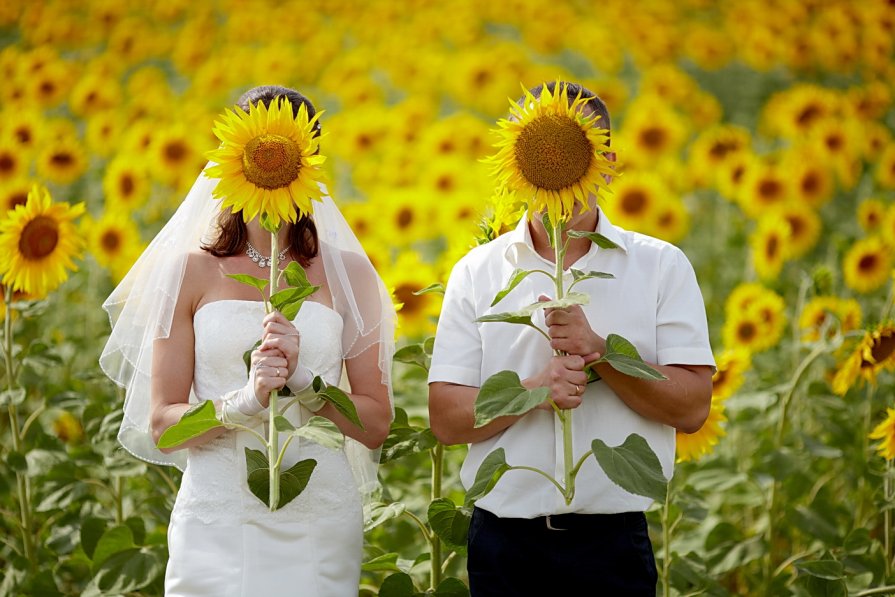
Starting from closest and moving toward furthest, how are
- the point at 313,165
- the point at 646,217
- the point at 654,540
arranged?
1. the point at 313,165
2. the point at 654,540
3. the point at 646,217

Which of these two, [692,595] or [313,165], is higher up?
[313,165]

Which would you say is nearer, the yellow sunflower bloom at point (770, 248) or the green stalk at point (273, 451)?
the green stalk at point (273, 451)

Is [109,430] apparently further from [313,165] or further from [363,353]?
[313,165]

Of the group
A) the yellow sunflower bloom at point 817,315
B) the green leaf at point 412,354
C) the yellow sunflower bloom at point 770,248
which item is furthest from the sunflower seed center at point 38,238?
the yellow sunflower bloom at point 770,248

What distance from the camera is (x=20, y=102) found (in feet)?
21.5

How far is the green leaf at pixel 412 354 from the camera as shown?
3096mm

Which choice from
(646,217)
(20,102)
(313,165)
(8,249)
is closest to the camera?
(313,165)

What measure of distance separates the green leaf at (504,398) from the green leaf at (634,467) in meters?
0.17

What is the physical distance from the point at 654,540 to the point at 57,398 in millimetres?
2088

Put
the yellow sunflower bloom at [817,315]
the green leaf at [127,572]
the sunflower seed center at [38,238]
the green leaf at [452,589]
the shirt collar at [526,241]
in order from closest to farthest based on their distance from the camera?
1. the shirt collar at [526,241]
2. the green leaf at [452,589]
3. the green leaf at [127,572]
4. the sunflower seed center at [38,238]
5. the yellow sunflower bloom at [817,315]

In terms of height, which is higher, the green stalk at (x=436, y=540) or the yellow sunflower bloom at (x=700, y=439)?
the yellow sunflower bloom at (x=700, y=439)

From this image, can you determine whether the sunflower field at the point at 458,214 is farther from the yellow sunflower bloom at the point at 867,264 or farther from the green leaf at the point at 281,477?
→ the green leaf at the point at 281,477

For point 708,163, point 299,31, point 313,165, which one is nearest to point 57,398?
point 313,165

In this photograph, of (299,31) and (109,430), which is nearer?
(109,430)
